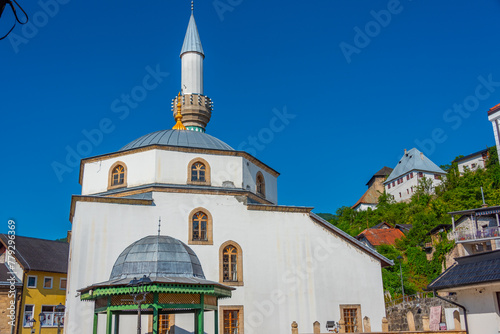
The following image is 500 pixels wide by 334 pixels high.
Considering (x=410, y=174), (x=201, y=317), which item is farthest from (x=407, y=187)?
(x=201, y=317)

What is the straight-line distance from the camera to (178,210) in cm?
2244

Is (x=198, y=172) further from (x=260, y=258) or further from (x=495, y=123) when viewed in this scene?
(x=495, y=123)

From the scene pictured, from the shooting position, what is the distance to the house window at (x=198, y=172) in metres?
23.9

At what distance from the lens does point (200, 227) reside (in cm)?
2256

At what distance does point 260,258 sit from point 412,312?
1099 cm

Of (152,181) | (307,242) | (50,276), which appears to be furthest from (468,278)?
(50,276)

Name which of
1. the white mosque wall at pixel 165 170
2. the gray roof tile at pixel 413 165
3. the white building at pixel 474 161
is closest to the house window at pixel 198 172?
the white mosque wall at pixel 165 170

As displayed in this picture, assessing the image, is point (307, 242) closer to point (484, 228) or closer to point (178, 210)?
point (178, 210)

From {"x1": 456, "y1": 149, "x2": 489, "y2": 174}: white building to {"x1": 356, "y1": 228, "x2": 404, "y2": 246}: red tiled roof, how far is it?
20.2 m

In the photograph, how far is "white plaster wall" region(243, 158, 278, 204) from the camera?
24.8 meters

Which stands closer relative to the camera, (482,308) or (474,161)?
(482,308)

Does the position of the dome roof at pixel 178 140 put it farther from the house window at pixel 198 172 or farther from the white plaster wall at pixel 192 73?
the white plaster wall at pixel 192 73

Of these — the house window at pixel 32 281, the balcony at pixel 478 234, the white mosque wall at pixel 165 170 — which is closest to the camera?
the white mosque wall at pixel 165 170

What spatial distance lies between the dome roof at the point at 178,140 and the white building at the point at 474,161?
1863 inches
